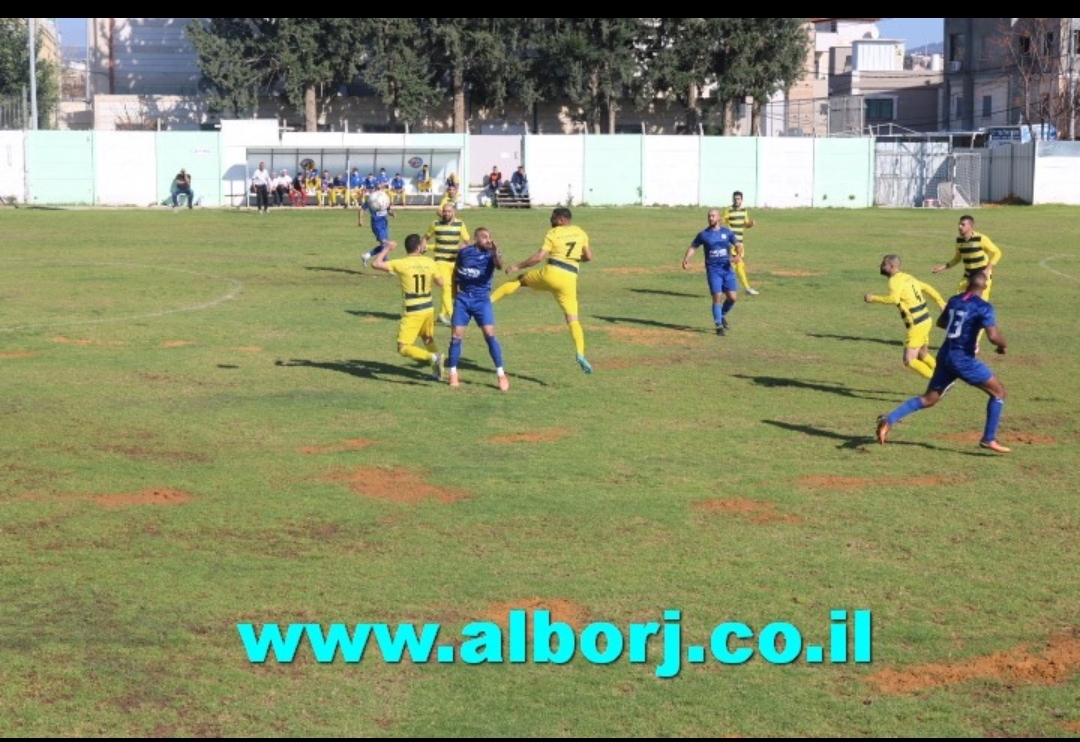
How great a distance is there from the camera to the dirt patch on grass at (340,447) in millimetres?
15922

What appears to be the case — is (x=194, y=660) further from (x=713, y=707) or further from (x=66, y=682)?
(x=713, y=707)

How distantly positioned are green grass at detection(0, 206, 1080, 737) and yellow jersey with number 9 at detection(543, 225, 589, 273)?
168 cm

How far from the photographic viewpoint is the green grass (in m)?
9.12

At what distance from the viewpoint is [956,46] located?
92250 millimetres

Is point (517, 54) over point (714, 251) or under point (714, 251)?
over

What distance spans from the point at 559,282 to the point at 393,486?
646cm

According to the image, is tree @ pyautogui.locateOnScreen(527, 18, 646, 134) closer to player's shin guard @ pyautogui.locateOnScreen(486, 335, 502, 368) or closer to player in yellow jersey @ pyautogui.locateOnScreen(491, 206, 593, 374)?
player in yellow jersey @ pyautogui.locateOnScreen(491, 206, 593, 374)

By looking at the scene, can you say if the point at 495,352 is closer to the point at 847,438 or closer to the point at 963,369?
the point at 847,438

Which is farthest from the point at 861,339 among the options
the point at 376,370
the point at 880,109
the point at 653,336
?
the point at 880,109

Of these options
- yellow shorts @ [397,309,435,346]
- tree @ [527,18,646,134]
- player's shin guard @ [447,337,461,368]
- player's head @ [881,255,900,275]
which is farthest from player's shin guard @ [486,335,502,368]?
tree @ [527,18,646,134]

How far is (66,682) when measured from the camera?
30.4 ft

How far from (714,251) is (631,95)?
189ft

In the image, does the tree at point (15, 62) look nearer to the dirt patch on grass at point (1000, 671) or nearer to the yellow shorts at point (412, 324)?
the yellow shorts at point (412, 324)
